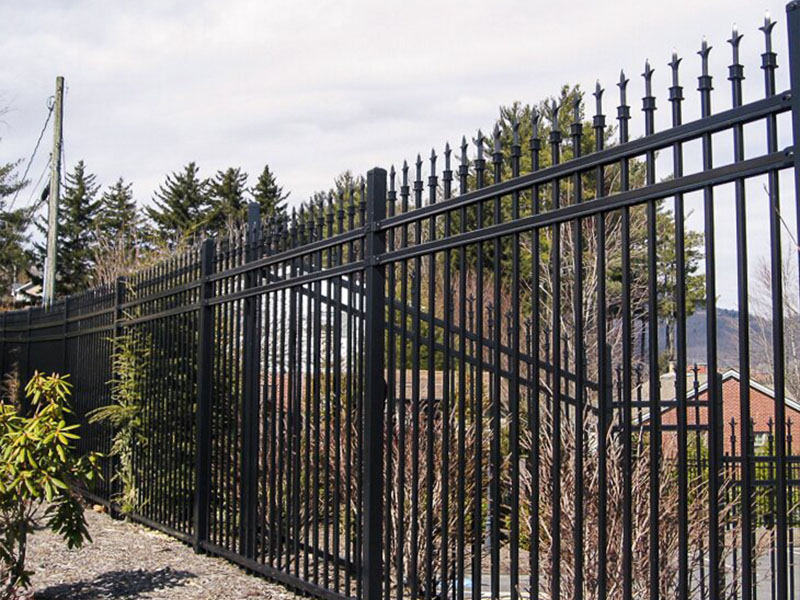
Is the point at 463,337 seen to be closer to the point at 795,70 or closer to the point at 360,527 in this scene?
the point at 360,527

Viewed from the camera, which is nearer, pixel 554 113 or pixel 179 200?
pixel 554 113

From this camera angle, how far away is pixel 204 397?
7184mm

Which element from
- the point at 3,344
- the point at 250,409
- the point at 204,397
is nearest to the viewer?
the point at 250,409

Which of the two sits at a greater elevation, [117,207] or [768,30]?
[117,207]

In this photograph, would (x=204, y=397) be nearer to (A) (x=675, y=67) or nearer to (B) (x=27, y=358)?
(A) (x=675, y=67)

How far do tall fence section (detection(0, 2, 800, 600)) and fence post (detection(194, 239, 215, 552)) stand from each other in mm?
22

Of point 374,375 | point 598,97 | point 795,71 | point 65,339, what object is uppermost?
point 598,97

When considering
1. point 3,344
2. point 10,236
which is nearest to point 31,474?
point 3,344

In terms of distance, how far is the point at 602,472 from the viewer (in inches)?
128

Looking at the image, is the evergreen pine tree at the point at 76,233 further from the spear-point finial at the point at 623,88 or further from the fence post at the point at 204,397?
the spear-point finial at the point at 623,88

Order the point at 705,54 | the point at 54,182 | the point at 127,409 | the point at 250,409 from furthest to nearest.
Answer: the point at 54,182 → the point at 127,409 → the point at 250,409 → the point at 705,54

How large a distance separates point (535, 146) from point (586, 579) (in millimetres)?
2229

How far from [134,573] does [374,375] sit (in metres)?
2.65

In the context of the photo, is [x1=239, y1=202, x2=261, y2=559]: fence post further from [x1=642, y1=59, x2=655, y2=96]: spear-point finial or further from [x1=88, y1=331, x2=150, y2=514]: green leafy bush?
[x1=642, y1=59, x2=655, y2=96]: spear-point finial
